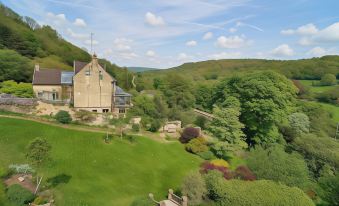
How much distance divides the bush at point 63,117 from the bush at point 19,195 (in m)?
14.6

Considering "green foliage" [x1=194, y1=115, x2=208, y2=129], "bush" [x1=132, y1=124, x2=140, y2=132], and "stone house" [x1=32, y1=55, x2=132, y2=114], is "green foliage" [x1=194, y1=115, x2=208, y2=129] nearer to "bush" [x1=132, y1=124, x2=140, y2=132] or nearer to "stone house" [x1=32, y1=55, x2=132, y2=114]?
"stone house" [x1=32, y1=55, x2=132, y2=114]

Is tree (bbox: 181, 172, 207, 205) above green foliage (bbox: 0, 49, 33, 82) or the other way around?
the other way around

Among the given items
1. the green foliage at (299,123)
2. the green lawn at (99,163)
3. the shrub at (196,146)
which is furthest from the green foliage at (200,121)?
the green foliage at (299,123)

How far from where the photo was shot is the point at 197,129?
3684cm

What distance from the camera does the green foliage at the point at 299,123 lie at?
47.8 metres

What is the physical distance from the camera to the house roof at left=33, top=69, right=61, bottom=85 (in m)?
40.2

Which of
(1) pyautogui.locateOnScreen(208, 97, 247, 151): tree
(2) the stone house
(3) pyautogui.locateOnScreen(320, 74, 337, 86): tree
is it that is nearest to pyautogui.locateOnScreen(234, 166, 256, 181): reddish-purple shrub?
(1) pyautogui.locateOnScreen(208, 97, 247, 151): tree

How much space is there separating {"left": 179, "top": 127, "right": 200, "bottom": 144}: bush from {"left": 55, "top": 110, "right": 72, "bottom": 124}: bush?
15579 millimetres

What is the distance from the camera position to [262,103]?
3897 cm

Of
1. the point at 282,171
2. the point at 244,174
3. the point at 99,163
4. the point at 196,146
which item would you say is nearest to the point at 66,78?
the point at 99,163

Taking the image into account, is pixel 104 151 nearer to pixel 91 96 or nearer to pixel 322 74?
pixel 91 96

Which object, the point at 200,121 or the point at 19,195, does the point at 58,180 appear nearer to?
the point at 19,195

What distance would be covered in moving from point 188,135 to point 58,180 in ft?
63.8

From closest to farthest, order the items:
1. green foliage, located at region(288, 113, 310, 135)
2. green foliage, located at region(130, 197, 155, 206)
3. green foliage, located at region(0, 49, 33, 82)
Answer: green foliage, located at region(130, 197, 155, 206) < green foliage, located at region(288, 113, 310, 135) < green foliage, located at region(0, 49, 33, 82)
